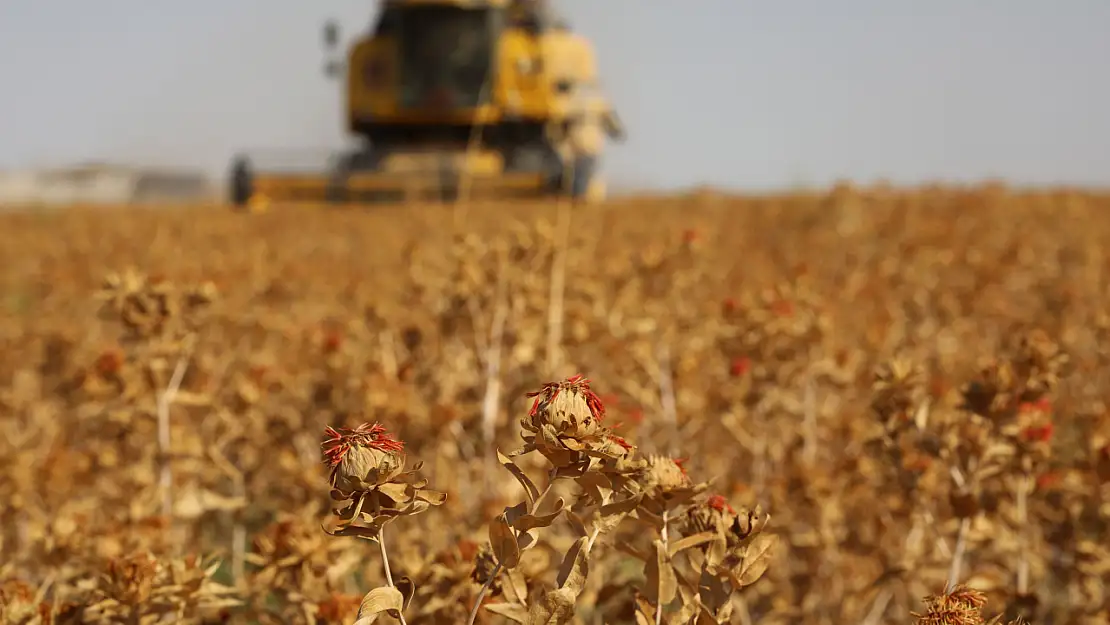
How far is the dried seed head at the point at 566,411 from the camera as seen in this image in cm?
130

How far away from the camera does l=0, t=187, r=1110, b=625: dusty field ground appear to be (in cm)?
162

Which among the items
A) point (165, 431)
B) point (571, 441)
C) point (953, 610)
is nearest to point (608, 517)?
point (571, 441)

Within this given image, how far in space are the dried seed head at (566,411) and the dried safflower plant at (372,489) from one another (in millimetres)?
154

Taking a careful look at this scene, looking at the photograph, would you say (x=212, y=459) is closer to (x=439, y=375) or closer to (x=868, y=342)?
Answer: (x=439, y=375)

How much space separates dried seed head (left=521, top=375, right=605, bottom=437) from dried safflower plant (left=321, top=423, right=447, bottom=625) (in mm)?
154

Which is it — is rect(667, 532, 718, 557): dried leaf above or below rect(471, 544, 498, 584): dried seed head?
above

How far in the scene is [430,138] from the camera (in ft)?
57.8

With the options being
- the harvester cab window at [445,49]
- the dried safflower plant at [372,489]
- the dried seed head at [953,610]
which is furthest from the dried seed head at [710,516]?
the harvester cab window at [445,49]

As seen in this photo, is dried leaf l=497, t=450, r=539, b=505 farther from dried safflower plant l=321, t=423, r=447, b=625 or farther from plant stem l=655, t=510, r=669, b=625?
plant stem l=655, t=510, r=669, b=625

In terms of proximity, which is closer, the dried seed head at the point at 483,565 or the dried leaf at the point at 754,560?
the dried leaf at the point at 754,560

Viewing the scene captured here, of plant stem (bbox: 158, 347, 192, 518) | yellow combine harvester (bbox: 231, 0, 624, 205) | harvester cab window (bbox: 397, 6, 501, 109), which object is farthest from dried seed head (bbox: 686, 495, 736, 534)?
harvester cab window (bbox: 397, 6, 501, 109)

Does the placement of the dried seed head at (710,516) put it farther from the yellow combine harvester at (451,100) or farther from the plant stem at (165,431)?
the yellow combine harvester at (451,100)

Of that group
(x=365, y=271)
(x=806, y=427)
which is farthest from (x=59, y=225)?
(x=806, y=427)

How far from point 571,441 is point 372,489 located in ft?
0.82
